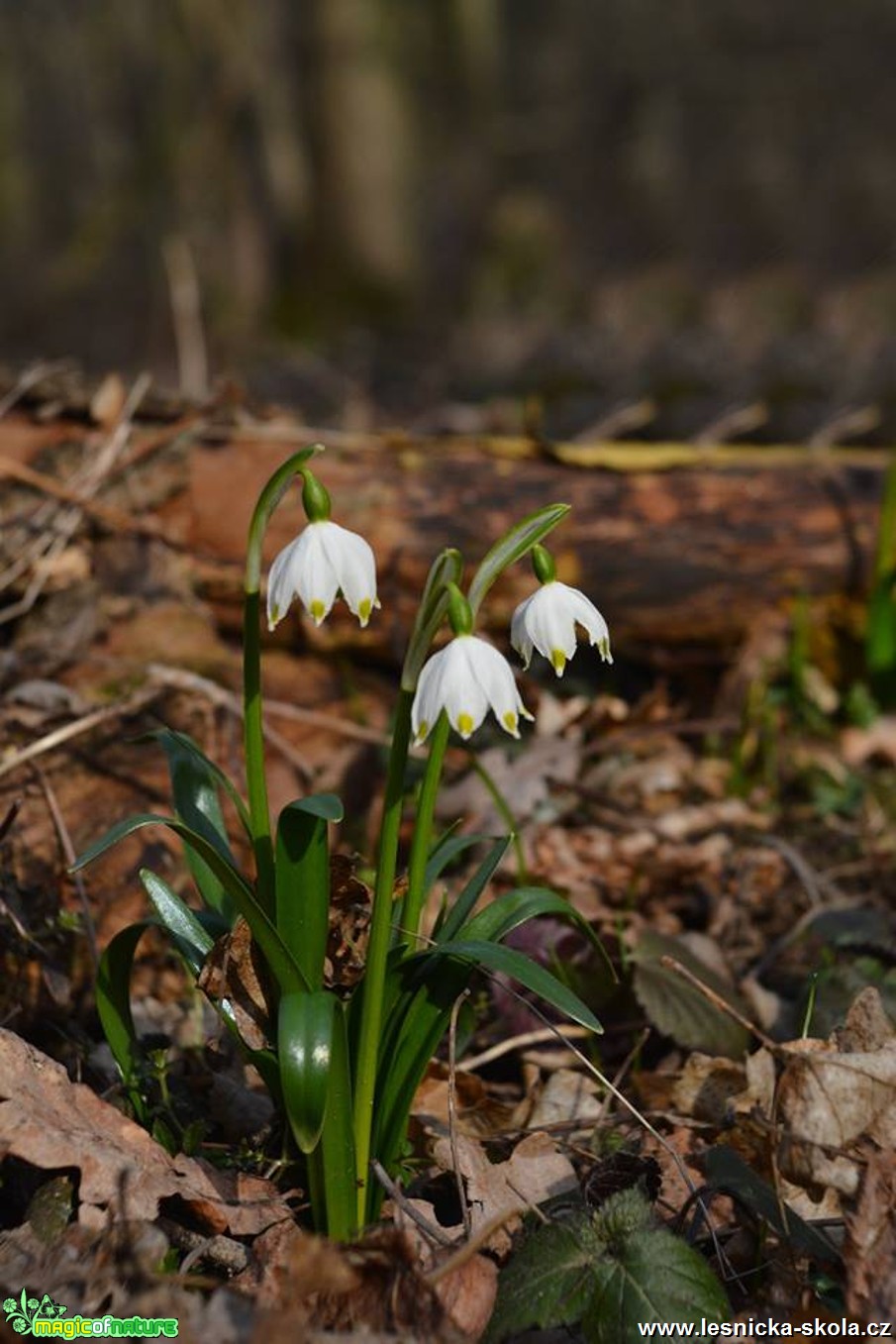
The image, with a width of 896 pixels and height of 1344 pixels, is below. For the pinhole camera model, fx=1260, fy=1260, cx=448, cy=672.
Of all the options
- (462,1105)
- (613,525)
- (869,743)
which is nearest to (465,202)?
(613,525)

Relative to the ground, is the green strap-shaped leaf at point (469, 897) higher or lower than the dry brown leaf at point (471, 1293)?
higher

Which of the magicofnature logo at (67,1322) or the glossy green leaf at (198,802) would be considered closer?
the magicofnature logo at (67,1322)

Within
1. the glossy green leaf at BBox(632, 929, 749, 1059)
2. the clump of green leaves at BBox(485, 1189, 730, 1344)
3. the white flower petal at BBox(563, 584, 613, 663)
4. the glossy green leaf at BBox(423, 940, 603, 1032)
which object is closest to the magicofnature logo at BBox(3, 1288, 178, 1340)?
the clump of green leaves at BBox(485, 1189, 730, 1344)

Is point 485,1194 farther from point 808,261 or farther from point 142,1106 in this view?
point 808,261

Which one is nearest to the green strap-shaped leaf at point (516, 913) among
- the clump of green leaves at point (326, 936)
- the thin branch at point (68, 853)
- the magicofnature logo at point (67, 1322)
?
the clump of green leaves at point (326, 936)

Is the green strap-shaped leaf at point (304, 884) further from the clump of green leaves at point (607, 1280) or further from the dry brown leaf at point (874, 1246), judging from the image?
the dry brown leaf at point (874, 1246)

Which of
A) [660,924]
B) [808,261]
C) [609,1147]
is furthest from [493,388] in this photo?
[808,261]

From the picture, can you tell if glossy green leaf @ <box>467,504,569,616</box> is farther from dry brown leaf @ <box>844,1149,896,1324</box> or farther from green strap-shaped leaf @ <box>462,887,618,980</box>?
dry brown leaf @ <box>844,1149,896,1324</box>

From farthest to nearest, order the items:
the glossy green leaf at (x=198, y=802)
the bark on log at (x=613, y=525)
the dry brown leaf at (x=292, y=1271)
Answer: the bark on log at (x=613, y=525), the glossy green leaf at (x=198, y=802), the dry brown leaf at (x=292, y=1271)
